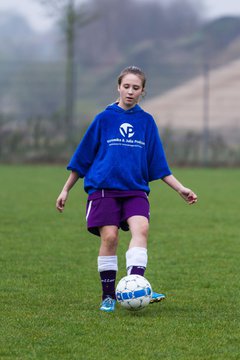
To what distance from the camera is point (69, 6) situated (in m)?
32.2

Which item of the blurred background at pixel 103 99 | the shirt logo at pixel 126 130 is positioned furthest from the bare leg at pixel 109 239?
the blurred background at pixel 103 99

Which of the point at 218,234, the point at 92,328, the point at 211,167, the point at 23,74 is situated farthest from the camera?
the point at 23,74

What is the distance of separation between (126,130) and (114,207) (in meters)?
0.50

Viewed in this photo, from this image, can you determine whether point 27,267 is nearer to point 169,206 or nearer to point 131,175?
point 131,175

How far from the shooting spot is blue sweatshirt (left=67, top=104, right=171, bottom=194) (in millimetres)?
5910

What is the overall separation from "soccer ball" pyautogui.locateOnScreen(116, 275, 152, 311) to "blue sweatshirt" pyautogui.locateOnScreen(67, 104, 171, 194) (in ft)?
2.10

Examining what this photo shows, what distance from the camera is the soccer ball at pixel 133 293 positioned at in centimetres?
557

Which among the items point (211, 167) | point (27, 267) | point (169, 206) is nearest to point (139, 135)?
point (27, 267)

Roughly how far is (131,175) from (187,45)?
1369 inches

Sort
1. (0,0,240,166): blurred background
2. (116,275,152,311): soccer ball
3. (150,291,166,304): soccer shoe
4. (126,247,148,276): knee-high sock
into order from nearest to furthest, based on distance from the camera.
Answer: (116,275,152,311): soccer ball, (126,247,148,276): knee-high sock, (150,291,166,304): soccer shoe, (0,0,240,166): blurred background

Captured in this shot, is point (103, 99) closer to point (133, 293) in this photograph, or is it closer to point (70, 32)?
point (70, 32)

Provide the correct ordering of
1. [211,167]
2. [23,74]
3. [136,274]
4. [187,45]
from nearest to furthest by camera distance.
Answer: [136,274] < [211,167] < [23,74] < [187,45]

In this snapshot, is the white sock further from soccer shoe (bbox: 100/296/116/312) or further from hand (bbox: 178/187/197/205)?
hand (bbox: 178/187/197/205)

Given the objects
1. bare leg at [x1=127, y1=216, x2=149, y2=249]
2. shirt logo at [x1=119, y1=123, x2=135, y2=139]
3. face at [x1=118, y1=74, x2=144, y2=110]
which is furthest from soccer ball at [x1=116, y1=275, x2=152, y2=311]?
face at [x1=118, y1=74, x2=144, y2=110]
